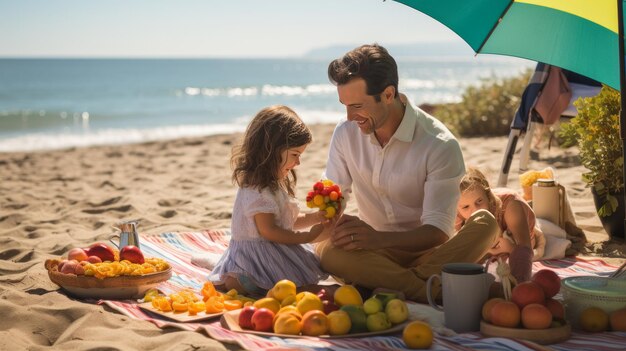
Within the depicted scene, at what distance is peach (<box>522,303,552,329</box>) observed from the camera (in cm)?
341

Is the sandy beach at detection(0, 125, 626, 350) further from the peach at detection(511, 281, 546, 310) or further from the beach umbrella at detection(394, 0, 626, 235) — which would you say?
the peach at detection(511, 281, 546, 310)

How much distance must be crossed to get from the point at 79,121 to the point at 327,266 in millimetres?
18813

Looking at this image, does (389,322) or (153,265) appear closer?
(389,322)

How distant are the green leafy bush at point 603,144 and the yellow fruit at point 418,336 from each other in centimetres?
268

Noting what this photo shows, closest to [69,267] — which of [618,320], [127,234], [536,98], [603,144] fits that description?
[127,234]

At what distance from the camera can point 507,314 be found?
345cm

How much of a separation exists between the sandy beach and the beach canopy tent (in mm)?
754

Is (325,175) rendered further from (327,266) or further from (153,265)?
(153,265)

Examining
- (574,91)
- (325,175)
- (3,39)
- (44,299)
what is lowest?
(44,299)

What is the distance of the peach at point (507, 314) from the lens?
3.45m

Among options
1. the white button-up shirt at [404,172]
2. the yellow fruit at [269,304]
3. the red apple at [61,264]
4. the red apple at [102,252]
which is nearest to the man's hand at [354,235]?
the white button-up shirt at [404,172]

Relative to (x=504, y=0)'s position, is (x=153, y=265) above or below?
below

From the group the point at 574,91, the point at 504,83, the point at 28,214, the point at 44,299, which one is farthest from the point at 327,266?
the point at 504,83

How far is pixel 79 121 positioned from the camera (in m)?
22.0
